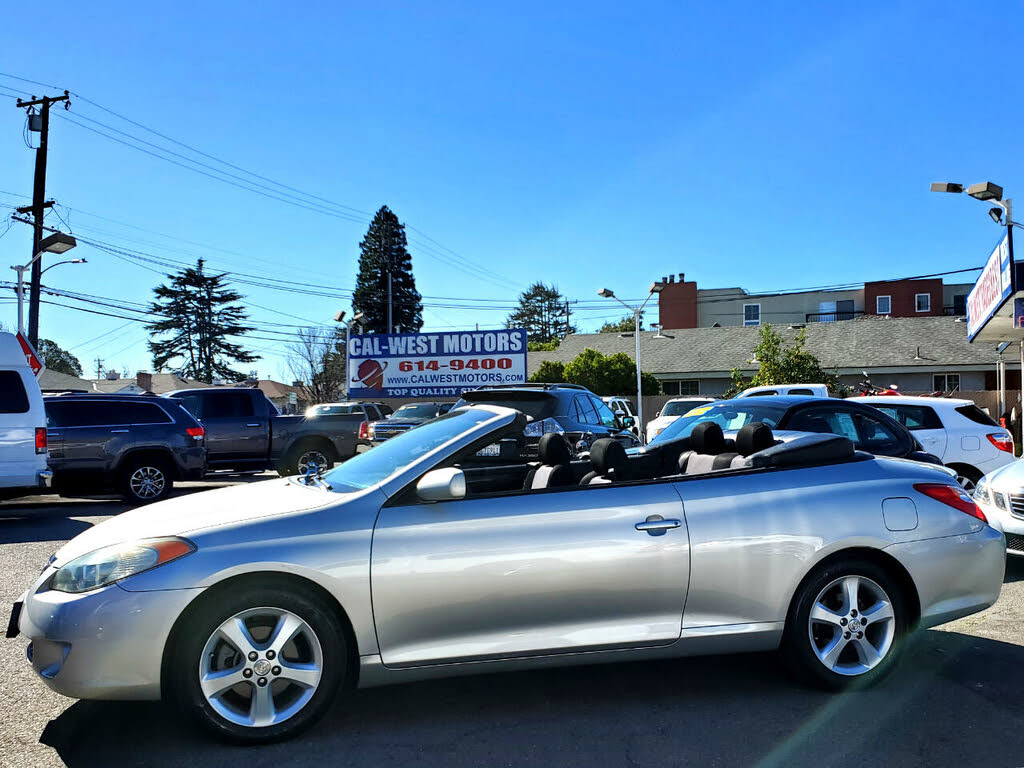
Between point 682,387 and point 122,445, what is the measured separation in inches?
1363

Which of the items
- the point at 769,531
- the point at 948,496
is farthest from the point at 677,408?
the point at 769,531

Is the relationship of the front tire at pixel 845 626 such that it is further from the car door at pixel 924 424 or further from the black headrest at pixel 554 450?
the car door at pixel 924 424

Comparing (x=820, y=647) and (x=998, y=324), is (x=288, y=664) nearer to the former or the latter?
(x=820, y=647)

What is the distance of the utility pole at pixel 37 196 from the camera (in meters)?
25.0

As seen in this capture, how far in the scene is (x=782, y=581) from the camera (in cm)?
429

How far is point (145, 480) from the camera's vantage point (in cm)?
1342

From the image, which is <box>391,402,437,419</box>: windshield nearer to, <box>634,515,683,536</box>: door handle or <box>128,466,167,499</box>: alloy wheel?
<box>128,466,167,499</box>: alloy wheel

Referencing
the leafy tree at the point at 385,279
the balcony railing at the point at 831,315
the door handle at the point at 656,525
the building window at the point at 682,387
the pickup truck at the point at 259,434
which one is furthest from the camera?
the leafy tree at the point at 385,279

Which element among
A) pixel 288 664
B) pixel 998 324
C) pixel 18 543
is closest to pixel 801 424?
pixel 288 664

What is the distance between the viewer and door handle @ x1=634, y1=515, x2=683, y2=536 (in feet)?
13.6

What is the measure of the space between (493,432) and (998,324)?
19571 mm

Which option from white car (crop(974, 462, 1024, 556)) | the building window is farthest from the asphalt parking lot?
the building window

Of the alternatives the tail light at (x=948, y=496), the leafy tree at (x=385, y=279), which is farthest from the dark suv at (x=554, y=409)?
the leafy tree at (x=385, y=279)

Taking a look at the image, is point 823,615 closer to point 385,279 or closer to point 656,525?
point 656,525
